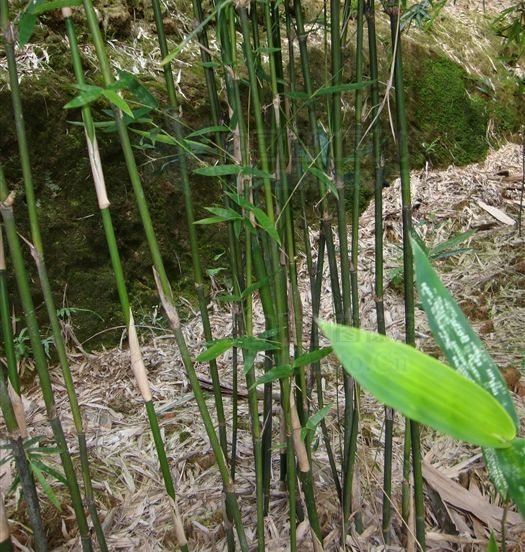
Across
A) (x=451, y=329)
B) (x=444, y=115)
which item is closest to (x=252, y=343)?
(x=451, y=329)

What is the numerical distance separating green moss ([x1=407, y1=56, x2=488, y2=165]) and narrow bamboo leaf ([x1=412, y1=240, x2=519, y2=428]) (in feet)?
7.46

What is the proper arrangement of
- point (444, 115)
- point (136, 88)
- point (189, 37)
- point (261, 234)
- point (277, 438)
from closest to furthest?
point (189, 37), point (136, 88), point (261, 234), point (277, 438), point (444, 115)

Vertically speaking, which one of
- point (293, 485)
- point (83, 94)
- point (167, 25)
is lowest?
point (293, 485)

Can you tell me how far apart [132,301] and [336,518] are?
0.90 meters

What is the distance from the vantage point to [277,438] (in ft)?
3.86

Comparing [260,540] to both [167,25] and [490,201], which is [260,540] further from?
[490,201]

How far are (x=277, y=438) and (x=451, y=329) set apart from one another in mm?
927

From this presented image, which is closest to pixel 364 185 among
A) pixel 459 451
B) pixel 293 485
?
pixel 459 451

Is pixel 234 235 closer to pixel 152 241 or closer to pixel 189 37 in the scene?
pixel 152 241

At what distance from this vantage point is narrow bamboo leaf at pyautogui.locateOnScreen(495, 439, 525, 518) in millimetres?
296

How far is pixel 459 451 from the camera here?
Result: 1110 millimetres

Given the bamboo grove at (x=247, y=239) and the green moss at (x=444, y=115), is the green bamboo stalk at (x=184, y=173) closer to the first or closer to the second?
the bamboo grove at (x=247, y=239)

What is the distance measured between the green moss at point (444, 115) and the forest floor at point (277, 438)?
518mm

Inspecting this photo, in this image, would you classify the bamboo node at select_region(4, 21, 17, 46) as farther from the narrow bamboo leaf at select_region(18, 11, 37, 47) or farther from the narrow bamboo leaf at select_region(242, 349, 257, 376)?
the narrow bamboo leaf at select_region(242, 349, 257, 376)
